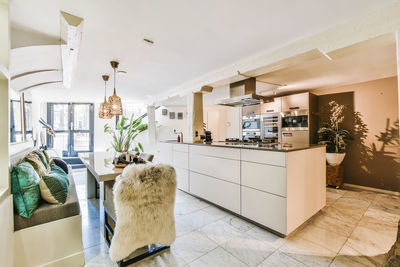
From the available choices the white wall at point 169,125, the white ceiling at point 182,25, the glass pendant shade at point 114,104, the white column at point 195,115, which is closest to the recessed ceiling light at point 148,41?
the white ceiling at point 182,25

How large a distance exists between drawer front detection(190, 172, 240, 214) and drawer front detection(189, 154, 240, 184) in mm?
85

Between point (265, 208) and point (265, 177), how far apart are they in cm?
39

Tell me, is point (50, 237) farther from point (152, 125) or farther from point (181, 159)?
point (152, 125)

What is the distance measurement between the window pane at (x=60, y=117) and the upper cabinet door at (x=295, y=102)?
709 centimetres

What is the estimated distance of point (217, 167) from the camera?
291 centimetres

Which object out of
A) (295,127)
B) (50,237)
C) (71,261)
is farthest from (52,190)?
(295,127)

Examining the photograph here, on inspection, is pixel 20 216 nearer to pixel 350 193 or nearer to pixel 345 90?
pixel 350 193

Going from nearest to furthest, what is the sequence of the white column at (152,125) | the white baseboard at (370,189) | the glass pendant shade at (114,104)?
the glass pendant shade at (114,104)
the white baseboard at (370,189)
the white column at (152,125)

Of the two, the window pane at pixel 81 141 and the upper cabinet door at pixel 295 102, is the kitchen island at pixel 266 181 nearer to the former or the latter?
the upper cabinet door at pixel 295 102

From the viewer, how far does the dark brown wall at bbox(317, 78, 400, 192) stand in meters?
3.54

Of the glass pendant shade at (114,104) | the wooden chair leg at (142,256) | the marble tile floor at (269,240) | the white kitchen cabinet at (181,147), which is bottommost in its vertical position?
the marble tile floor at (269,240)

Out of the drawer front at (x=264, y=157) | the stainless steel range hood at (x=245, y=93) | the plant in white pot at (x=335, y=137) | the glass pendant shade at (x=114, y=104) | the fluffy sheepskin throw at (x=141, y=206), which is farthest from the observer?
the plant in white pot at (x=335, y=137)

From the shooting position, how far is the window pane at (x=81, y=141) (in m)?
6.43

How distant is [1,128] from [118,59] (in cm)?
174
